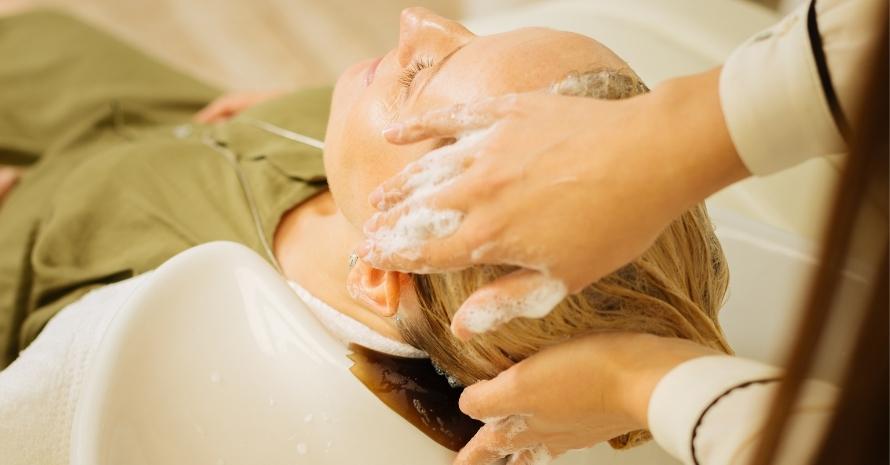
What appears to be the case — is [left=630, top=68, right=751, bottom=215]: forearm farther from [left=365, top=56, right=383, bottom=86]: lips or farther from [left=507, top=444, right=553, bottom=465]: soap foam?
[left=365, top=56, right=383, bottom=86]: lips

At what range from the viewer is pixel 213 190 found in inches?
54.7

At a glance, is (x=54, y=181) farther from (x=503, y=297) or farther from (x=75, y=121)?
(x=503, y=297)

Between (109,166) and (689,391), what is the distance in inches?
44.9

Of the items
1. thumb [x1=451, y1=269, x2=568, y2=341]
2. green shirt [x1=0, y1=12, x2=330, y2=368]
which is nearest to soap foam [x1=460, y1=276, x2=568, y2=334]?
thumb [x1=451, y1=269, x2=568, y2=341]

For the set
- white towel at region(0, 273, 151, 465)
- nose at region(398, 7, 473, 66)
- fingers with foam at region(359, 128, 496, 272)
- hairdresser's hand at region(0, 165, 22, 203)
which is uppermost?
nose at region(398, 7, 473, 66)

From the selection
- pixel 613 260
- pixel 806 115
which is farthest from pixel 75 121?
pixel 806 115

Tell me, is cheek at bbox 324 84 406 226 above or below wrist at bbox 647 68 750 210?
below

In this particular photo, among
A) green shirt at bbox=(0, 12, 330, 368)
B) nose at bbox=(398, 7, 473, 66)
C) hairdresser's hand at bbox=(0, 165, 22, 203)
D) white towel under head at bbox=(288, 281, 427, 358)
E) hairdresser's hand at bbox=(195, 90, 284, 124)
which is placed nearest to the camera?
nose at bbox=(398, 7, 473, 66)

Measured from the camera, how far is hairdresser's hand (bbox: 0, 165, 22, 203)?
159 centimetres

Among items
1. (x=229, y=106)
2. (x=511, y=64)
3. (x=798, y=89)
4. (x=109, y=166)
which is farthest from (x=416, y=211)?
(x=229, y=106)

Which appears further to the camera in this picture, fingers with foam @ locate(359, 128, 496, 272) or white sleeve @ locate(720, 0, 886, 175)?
fingers with foam @ locate(359, 128, 496, 272)

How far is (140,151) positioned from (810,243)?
3.80 feet

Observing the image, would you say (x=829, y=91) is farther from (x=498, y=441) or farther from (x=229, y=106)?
(x=229, y=106)

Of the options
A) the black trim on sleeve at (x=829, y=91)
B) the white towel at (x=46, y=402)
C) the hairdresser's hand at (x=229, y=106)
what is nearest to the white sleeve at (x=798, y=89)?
the black trim on sleeve at (x=829, y=91)
